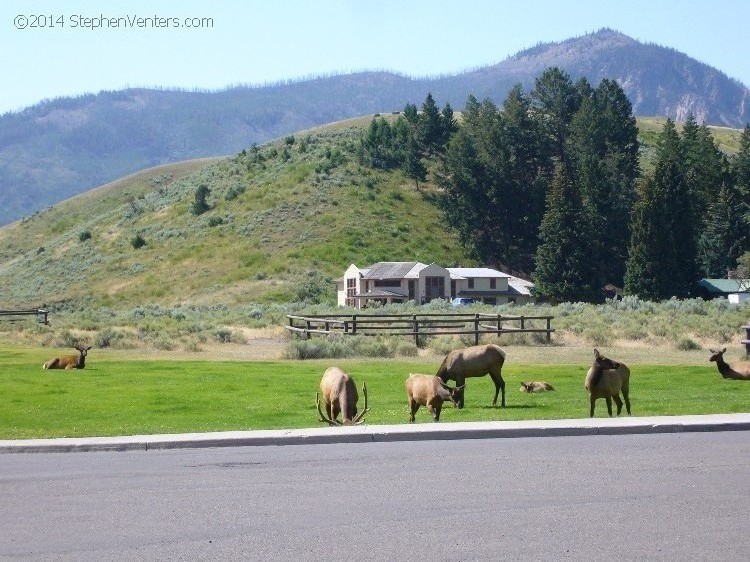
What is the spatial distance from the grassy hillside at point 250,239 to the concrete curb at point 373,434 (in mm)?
79799

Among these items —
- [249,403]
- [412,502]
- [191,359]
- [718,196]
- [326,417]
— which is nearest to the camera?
[412,502]

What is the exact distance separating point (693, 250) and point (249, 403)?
65853 mm

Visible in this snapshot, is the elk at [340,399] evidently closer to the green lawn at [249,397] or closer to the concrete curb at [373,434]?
the green lawn at [249,397]

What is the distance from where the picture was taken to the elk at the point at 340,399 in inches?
721

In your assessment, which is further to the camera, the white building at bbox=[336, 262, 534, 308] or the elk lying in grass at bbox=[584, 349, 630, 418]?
the white building at bbox=[336, 262, 534, 308]

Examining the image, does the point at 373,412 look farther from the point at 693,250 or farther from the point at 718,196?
the point at 718,196

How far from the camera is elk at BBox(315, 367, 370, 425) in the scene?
1831 centimetres

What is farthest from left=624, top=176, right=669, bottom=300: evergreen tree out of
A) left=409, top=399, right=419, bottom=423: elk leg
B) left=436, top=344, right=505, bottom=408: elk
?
left=409, top=399, right=419, bottom=423: elk leg

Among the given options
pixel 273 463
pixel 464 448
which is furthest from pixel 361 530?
pixel 464 448

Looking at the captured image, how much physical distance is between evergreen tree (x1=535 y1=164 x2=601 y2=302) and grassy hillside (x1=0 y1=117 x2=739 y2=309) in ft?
63.6

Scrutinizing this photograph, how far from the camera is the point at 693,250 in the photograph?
83.4 metres

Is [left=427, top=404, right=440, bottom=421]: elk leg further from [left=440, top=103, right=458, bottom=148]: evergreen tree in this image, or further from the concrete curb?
[left=440, top=103, right=458, bottom=148]: evergreen tree

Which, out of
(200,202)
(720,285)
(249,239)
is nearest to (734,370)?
(720,285)

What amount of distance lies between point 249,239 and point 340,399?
94967mm
